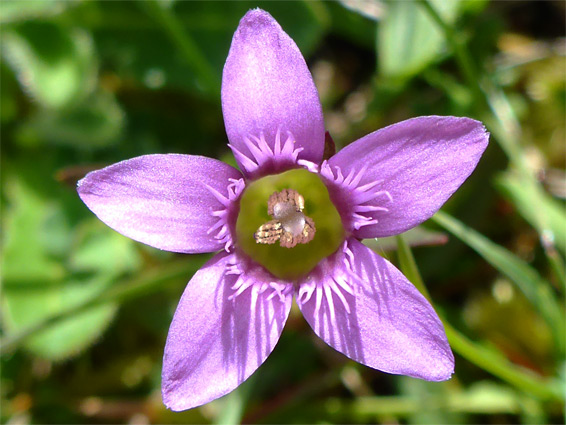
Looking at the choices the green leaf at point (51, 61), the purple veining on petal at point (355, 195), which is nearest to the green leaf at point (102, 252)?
the green leaf at point (51, 61)

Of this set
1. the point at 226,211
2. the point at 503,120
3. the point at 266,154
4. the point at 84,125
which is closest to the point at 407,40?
the point at 503,120

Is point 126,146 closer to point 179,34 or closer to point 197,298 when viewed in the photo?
point 179,34

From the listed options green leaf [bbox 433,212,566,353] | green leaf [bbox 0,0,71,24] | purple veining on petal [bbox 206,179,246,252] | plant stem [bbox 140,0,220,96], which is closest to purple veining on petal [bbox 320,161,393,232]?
purple veining on petal [bbox 206,179,246,252]

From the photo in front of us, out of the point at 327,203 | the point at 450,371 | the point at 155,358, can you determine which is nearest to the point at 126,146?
the point at 155,358

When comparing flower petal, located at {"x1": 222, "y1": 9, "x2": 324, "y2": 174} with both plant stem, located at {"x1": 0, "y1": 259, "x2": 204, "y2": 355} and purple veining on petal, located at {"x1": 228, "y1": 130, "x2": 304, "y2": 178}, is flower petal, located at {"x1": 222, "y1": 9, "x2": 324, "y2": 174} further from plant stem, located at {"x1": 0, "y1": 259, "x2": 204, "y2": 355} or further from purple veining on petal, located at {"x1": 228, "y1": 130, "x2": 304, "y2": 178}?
plant stem, located at {"x1": 0, "y1": 259, "x2": 204, "y2": 355}

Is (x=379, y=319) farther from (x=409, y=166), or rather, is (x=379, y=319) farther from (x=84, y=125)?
(x=84, y=125)
